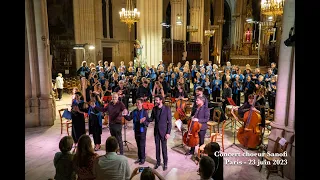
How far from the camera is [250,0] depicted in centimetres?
2664

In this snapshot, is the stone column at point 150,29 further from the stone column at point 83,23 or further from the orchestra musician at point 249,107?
the orchestra musician at point 249,107

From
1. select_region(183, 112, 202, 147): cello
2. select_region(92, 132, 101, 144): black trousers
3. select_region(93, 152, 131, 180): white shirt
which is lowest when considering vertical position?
select_region(92, 132, 101, 144): black trousers

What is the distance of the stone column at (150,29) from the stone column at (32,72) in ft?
29.0

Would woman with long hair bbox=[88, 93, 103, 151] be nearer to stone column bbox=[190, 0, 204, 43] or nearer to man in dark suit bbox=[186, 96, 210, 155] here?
man in dark suit bbox=[186, 96, 210, 155]

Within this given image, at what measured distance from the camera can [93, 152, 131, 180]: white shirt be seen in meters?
3.10

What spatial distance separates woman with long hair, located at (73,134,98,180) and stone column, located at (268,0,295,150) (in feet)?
14.7

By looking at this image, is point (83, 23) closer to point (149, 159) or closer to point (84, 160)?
point (149, 159)

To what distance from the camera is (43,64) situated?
902 cm

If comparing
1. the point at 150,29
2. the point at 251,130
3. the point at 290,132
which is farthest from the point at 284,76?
the point at 150,29

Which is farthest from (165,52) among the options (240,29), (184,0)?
(240,29)

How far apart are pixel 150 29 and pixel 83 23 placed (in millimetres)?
6017

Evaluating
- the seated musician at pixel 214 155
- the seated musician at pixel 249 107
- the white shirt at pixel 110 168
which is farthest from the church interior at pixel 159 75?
the white shirt at pixel 110 168

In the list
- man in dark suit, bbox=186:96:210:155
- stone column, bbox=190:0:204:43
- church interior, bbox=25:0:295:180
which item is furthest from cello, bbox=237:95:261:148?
stone column, bbox=190:0:204:43

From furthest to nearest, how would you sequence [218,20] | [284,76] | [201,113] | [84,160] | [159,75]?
[218,20] → [159,75] → [201,113] → [284,76] → [84,160]
